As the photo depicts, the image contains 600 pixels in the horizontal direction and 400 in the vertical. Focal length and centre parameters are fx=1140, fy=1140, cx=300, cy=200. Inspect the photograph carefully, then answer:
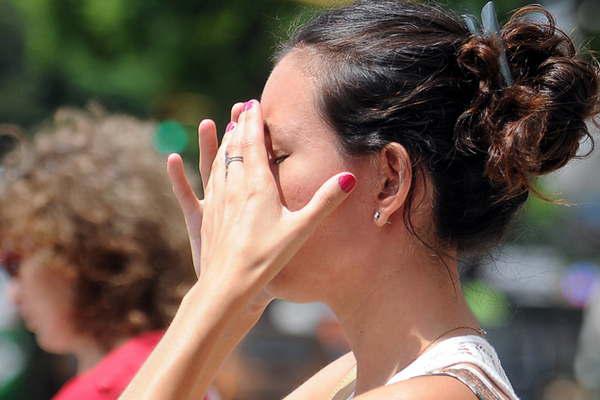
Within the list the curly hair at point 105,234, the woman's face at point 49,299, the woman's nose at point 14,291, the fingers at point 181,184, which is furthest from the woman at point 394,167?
the woman's nose at point 14,291

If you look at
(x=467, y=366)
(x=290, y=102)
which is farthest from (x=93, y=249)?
(x=467, y=366)

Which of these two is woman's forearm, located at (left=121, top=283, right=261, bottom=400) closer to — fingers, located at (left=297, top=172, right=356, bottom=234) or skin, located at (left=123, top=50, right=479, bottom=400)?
skin, located at (left=123, top=50, right=479, bottom=400)

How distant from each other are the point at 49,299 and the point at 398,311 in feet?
4.85

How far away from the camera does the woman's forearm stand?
1.74m

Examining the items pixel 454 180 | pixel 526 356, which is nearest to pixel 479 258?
pixel 454 180

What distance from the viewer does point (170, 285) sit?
3.09 metres

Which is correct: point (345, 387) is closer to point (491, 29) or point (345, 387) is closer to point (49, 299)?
point (491, 29)

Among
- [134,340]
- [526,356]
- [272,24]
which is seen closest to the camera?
[134,340]

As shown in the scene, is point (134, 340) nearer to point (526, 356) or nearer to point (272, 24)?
point (272, 24)

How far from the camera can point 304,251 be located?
189 centimetres

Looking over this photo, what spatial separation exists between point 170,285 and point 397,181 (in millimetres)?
1342

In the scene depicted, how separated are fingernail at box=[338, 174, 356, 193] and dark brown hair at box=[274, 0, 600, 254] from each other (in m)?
0.11

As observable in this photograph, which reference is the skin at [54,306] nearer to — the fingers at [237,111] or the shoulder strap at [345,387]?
the shoulder strap at [345,387]

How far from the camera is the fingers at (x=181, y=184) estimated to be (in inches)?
81.5
